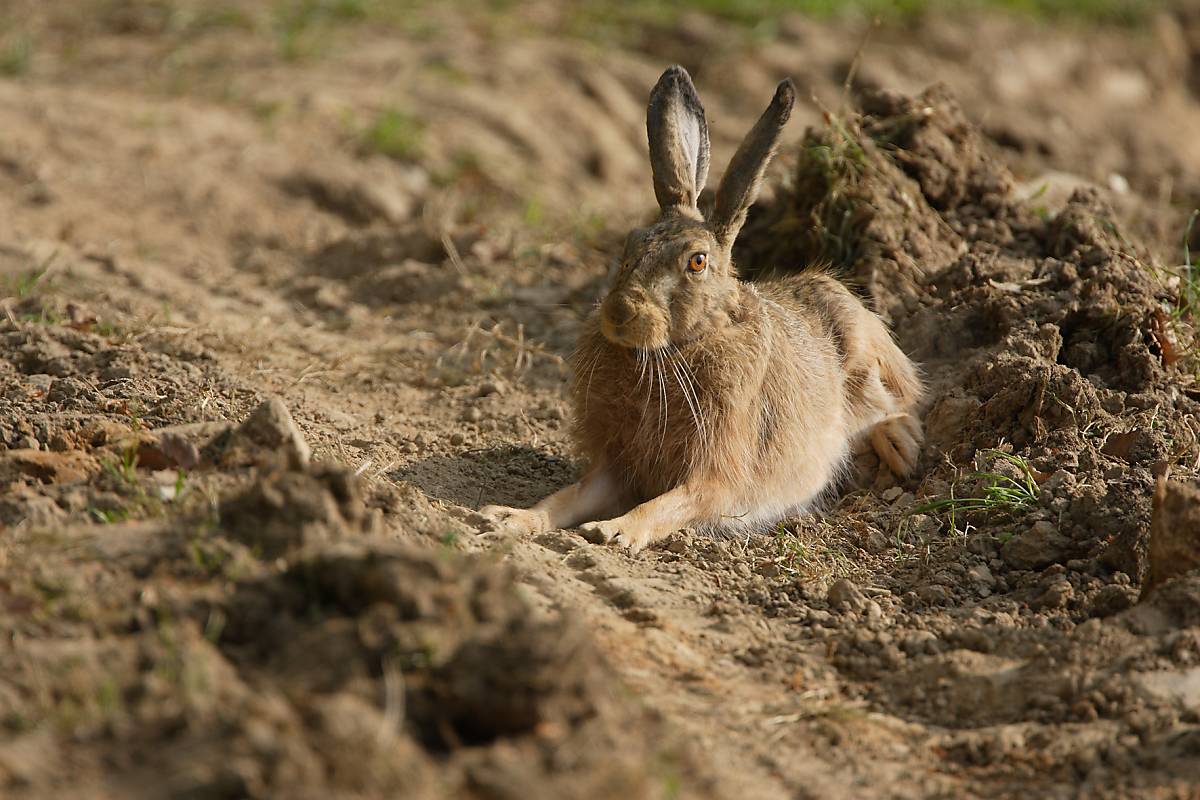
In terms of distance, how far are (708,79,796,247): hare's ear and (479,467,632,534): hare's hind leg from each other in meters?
1.12

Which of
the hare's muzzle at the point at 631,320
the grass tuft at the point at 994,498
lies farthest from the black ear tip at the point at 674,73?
the grass tuft at the point at 994,498

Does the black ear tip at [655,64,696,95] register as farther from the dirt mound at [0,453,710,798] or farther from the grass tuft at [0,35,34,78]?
the grass tuft at [0,35,34,78]

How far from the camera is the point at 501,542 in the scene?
4562mm

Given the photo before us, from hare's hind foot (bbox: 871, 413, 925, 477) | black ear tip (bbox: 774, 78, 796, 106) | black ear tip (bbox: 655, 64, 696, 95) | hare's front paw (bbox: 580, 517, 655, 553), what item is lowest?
hare's front paw (bbox: 580, 517, 655, 553)

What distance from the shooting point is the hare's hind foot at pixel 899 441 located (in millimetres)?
5953

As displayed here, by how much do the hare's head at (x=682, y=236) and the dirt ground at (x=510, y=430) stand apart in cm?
86

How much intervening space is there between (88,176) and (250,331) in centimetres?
208

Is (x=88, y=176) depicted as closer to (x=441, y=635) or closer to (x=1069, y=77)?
(x=441, y=635)

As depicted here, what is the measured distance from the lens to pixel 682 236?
17.1 feet

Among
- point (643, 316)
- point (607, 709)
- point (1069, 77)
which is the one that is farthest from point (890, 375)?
point (1069, 77)

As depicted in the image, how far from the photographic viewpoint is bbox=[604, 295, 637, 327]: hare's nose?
5.00 m

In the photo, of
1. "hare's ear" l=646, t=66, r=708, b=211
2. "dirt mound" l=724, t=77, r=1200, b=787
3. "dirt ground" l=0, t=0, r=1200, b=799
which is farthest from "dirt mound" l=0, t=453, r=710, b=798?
"hare's ear" l=646, t=66, r=708, b=211

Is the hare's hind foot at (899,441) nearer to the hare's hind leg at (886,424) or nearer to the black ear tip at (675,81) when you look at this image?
the hare's hind leg at (886,424)

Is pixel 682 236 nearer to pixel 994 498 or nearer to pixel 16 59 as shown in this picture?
pixel 994 498
